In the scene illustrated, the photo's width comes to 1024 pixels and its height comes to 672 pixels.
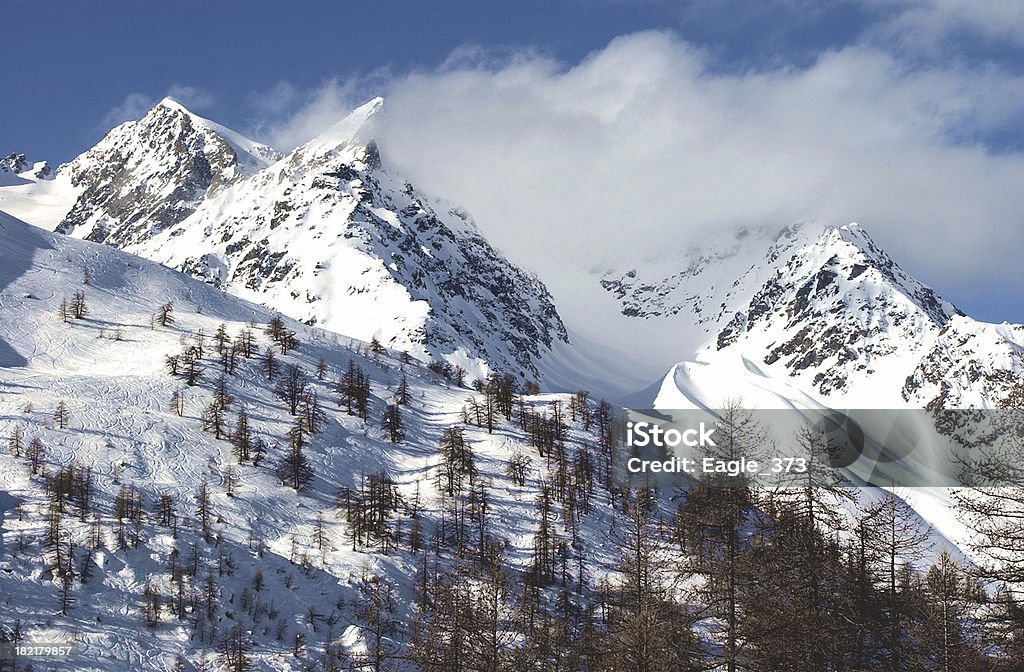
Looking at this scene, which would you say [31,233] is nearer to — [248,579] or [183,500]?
[183,500]

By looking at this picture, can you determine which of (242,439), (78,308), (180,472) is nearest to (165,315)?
(78,308)

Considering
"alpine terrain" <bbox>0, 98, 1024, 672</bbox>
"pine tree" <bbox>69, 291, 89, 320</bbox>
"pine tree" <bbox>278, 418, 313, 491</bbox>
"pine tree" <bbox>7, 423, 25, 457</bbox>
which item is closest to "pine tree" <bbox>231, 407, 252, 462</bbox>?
"alpine terrain" <bbox>0, 98, 1024, 672</bbox>

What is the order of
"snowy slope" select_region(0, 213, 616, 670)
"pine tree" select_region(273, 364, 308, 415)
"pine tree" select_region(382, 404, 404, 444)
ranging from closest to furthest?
"snowy slope" select_region(0, 213, 616, 670)
"pine tree" select_region(273, 364, 308, 415)
"pine tree" select_region(382, 404, 404, 444)

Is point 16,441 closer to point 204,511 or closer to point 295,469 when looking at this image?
point 204,511

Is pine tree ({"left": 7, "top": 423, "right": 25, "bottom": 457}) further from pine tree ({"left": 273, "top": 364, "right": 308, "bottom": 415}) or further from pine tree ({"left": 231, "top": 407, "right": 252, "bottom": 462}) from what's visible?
pine tree ({"left": 273, "top": 364, "right": 308, "bottom": 415})

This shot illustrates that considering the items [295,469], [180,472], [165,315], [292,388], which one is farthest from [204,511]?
[165,315]

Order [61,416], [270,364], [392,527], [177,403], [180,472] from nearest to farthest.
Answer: [392,527]
[180,472]
[61,416]
[177,403]
[270,364]

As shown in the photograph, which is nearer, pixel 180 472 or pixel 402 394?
pixel 180 472

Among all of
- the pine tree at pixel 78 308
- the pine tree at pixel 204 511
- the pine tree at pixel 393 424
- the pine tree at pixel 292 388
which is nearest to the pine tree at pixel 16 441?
the pine tree at pixel 204 511

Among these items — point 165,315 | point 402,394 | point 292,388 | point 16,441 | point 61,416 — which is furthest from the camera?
point 165,315

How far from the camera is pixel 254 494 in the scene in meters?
86.4

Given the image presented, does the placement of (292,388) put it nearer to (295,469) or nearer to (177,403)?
(177,403)

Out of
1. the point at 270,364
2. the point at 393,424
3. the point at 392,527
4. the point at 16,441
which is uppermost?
the point at 270,364

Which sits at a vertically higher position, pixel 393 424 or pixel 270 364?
pixel 270 364
